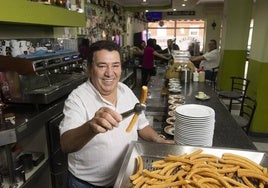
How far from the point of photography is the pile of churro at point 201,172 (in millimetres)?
987

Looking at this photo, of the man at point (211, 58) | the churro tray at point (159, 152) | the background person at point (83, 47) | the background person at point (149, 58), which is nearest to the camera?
the churro tray at point (159, 152)

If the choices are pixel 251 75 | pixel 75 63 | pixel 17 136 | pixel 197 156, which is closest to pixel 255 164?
pixel 197 156

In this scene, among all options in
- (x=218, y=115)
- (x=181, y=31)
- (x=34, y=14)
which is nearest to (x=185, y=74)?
(x=218, y=115)

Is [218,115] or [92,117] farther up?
[92,117]

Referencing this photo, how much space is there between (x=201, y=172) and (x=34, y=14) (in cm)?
227

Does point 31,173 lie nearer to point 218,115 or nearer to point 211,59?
point 218,115

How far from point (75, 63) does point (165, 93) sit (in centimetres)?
141

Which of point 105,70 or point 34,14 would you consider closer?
point 105,70

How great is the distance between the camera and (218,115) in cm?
239

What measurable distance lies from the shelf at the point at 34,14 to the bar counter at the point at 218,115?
4.92ft

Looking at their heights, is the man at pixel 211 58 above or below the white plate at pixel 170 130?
above

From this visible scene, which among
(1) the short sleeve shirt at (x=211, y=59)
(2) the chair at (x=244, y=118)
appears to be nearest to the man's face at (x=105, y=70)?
(2) the chair at (x=244, y=118)

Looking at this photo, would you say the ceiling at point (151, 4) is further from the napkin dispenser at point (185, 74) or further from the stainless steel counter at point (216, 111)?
the stainless steel counter at point (216, 111)

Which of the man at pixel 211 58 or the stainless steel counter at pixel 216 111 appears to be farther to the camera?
the man at pixel 211 58
